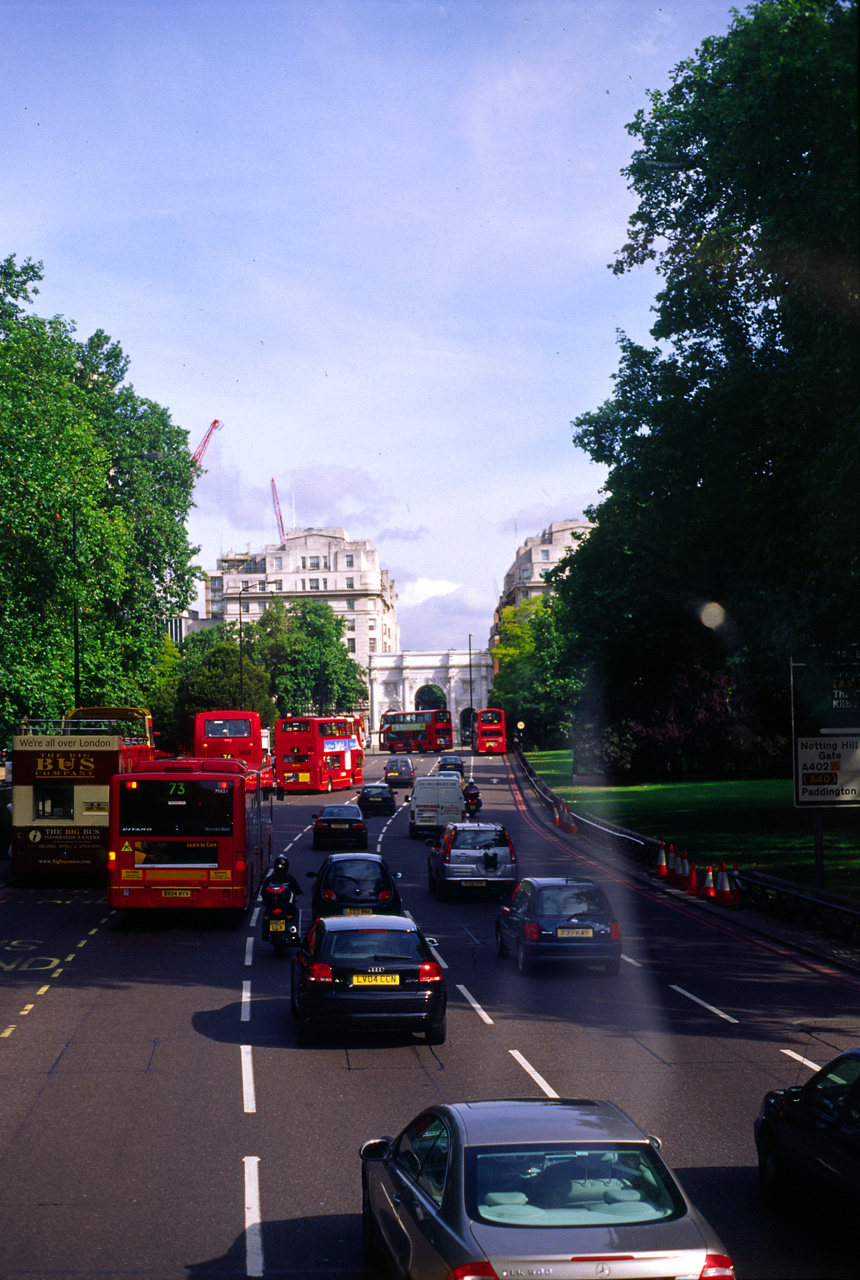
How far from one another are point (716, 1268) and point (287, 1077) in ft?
25.2

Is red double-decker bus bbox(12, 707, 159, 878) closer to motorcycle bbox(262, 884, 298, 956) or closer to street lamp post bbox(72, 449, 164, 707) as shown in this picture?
motorcycle bbox(262, 884, 298, 956)

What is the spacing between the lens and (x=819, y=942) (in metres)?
20.9

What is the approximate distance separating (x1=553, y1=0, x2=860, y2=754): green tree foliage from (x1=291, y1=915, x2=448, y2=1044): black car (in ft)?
28.4

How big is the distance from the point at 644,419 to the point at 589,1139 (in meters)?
25.8

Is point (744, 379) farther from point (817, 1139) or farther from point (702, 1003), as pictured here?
point (817, 1139)

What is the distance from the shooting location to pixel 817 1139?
7.84 m

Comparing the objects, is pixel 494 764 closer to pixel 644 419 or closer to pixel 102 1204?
pixel 644 419

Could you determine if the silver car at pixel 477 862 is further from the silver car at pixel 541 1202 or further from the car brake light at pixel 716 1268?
the car brake light at pixel 716 1268

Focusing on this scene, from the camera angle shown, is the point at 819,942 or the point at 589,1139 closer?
the point at 589,1139

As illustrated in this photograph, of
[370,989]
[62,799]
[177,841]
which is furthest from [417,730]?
[370,989]

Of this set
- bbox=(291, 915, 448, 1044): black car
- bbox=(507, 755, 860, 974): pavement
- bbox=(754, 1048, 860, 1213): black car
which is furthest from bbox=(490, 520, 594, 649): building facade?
bbox=(754, 1048, 860, 1213): black car

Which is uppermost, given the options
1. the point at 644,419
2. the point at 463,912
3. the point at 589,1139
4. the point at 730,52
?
the point at 730,52

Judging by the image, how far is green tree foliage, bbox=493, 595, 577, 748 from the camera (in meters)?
95.1

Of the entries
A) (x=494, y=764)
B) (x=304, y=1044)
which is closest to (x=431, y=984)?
(x=304, y=1044)
